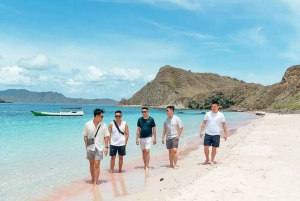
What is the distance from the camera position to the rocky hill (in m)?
87.8

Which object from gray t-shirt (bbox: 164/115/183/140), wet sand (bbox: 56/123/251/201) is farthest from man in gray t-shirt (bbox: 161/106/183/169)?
wet sand (bbox: 56/123/251/201)

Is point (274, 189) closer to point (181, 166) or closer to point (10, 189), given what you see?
point (181, 166)

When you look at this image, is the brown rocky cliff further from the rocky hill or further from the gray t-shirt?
the gray t-shirt

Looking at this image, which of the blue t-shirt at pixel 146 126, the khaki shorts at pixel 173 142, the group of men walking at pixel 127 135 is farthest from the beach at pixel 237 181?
the blue t-shirt at pixel 146 126

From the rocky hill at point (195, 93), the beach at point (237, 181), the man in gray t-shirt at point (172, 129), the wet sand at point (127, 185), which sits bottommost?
the wet sand at point (127, 185)

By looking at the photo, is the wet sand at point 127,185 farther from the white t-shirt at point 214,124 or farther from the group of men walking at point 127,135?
the white t-shirt at point 214,124

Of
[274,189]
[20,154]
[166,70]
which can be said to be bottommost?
[20,154]

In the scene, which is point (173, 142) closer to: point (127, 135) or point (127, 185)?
point (127, 135)

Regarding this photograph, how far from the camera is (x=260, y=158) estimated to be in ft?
30.2

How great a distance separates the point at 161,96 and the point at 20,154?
154 meters

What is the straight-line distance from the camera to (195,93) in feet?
550

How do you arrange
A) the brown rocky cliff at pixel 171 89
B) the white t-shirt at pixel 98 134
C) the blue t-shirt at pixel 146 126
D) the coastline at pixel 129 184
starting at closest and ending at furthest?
the coastline at pixel 129 184 → the white t-shirt at pixel 98 134 → the blue t-shirt at pixel 146 126 → the brown rocky cliff at pixel 171 89

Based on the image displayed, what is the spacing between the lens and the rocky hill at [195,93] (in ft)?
288

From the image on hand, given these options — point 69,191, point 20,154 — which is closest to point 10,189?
point 69,191
